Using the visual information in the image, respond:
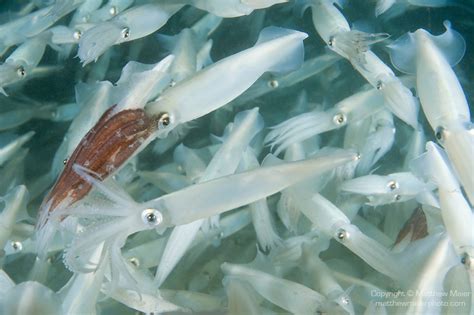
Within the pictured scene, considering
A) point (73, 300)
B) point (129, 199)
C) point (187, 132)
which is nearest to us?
point (129, 199)

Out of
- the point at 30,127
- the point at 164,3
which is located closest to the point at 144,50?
the point at 164,3

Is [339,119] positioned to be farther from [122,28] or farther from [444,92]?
[122,28]

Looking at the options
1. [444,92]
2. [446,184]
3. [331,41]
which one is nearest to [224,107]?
[331,41]

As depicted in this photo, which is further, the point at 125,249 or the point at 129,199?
the point at 125,249

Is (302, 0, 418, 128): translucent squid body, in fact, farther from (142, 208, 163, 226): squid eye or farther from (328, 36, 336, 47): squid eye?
(142, 208, 163, 226): squid eye

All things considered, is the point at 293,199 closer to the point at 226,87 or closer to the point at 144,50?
the point at 226,87

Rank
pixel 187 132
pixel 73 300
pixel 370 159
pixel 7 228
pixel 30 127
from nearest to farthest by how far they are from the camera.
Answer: pixel 73 300
pixel 7 228
pixel 370 159
pixel 187 132
pixel 30 127

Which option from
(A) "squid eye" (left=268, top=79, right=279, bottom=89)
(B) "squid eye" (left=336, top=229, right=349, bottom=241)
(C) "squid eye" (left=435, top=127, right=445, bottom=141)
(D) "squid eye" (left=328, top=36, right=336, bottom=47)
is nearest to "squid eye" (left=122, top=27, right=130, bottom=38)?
(A) "squid eye" (left=268, top=79, right=279, bottom=89)
